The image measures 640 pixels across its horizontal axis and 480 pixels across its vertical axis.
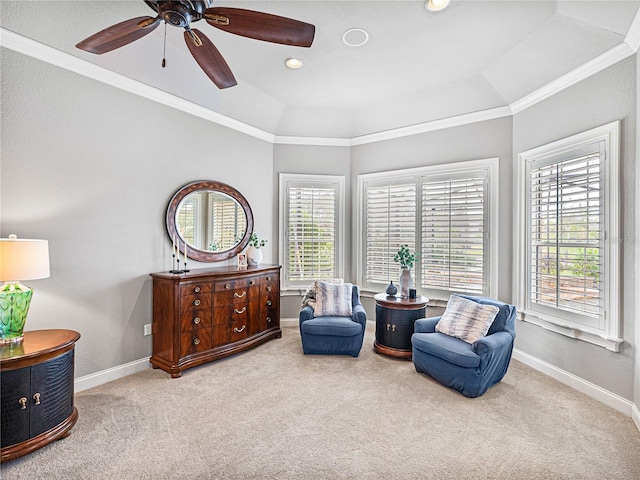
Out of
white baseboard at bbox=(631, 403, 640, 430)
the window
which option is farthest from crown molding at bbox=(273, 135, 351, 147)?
white baseboard at bbox=(631, 403, 640, 430)

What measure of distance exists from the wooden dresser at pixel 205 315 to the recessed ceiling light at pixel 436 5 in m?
3.16

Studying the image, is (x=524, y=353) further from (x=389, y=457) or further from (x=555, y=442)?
(x=389, y=457)

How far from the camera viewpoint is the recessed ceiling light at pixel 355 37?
307cm

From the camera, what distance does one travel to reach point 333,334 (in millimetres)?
3865

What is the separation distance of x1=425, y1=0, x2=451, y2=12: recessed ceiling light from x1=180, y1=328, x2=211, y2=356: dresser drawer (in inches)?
145

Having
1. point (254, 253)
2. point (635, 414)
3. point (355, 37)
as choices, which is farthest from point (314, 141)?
point (635, 414)

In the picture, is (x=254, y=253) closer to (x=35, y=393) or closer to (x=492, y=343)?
(x=35, y=393)

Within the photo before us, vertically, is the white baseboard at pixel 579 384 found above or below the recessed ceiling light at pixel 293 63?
below

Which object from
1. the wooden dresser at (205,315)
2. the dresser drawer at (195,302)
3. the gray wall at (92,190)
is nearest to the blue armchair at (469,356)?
the wooden dresser at (205,315)

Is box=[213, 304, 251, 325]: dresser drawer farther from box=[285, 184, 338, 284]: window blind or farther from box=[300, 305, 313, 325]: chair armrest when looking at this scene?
box=[285, 184, 338, 284]: window blind

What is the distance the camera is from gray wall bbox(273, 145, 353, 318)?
5180 mm

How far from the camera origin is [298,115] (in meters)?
4.93

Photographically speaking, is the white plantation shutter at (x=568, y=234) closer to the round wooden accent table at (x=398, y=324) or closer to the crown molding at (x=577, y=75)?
the crown molding at (x=577, y=75)

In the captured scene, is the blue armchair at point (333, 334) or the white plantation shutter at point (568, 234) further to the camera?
the blue armchair at point (333, 334)
